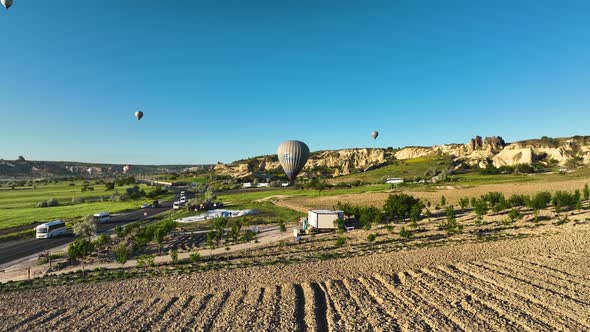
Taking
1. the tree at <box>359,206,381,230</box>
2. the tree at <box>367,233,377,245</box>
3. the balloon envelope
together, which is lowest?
the tree at <box>367,233,377,245</box>

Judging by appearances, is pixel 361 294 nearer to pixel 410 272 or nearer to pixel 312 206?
pixel 410 272

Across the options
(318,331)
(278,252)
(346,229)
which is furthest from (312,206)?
(318,331)

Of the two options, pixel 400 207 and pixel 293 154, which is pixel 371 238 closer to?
pixel 400 207

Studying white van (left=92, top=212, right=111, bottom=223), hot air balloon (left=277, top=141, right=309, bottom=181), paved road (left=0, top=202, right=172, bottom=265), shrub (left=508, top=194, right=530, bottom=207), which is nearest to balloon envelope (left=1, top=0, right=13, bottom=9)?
paved road (left=0, top=202, right=172, bottom=265)

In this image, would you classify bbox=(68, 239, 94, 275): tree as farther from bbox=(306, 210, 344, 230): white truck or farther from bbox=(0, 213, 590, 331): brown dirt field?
bbox=(306, 210, 344, 230): white truck

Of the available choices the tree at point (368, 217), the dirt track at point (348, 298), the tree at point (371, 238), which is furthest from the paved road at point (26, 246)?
the tree at point (368, 217)

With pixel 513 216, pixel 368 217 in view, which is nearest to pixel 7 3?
pixel 368 217
